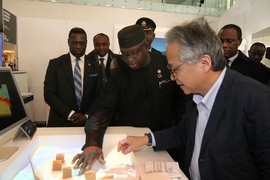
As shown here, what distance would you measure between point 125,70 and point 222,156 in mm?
1008

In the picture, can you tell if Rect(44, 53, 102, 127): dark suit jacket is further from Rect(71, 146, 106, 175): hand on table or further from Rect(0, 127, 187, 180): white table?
Rect(71, 146, 106, 175): hand on table

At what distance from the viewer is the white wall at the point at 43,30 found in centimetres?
439

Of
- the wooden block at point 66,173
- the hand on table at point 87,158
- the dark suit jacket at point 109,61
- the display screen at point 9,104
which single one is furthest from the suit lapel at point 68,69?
the wooden block at point 66,173

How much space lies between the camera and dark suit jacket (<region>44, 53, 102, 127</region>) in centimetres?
233

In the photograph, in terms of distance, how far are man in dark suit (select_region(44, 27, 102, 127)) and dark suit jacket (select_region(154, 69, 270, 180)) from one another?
4.92ft

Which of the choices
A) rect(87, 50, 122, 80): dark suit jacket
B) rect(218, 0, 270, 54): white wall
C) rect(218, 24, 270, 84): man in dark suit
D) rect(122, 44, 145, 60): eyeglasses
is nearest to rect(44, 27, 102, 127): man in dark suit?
rect(87, 50, 122, 80): dark suit jacket

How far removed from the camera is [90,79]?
8.18 ft

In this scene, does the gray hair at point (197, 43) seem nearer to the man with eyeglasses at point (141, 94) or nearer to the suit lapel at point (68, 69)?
the man with eyeglasses at point (141, 94)

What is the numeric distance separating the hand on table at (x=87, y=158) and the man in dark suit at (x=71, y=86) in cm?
103

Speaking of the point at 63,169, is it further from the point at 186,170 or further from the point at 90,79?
the point at 90,79

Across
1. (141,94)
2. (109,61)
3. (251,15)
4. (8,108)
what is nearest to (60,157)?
(8,108)

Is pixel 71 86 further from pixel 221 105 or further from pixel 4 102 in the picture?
pixel 221 105

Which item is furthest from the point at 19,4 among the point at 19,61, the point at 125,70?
the point at 125,70

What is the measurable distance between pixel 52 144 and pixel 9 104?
1.47 ft
